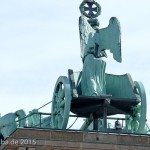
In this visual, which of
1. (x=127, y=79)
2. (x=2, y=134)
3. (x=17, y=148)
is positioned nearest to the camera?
(x=17, y=148)

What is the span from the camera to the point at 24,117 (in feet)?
237

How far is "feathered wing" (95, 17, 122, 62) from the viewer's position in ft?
220

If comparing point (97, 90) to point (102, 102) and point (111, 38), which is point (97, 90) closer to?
point (102, 102)

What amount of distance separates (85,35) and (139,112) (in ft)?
21.4

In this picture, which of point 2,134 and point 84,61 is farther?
point 2,134

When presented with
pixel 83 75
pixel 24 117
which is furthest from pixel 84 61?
pixel 24 117

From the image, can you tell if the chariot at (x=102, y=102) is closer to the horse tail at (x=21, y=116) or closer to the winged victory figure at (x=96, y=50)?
the winged victory figure at (x=96, y=50)

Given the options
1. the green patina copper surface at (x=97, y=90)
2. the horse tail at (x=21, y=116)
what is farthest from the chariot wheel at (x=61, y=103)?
the horse tail at (x=21, y=116)

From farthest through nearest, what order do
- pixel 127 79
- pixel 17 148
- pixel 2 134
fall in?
pixel 2 134
pixel 127 79
pixel 17 148

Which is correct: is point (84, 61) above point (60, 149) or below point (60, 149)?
above

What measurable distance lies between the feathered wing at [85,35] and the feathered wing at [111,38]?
0.67m

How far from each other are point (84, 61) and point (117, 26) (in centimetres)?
376

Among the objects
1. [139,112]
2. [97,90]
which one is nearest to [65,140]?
[97,90]

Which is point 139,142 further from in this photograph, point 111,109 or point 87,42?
point 87,42
